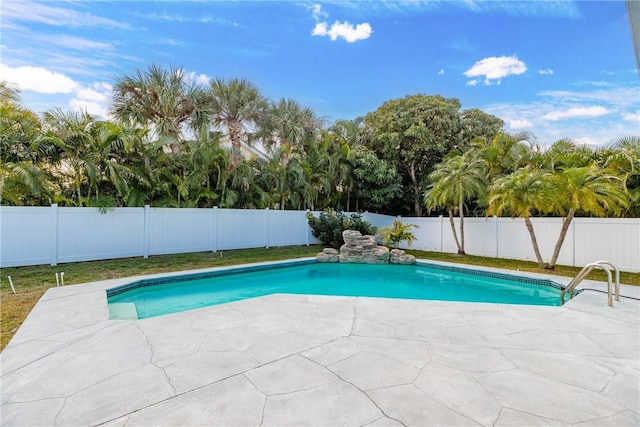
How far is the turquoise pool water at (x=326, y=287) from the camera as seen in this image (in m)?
6.50

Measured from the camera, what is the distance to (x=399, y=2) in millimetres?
6852

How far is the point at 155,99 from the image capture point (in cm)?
1146

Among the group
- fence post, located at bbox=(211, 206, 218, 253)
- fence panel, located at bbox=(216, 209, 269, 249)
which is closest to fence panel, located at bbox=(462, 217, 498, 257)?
fence panel, located at bbox=(216, 209, 269, 249)

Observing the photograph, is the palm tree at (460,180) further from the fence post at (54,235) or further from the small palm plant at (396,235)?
the fence post at (54,235)

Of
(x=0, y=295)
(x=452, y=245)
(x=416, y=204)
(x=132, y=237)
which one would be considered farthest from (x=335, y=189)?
(x=0, y=295)

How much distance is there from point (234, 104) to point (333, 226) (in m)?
6.41

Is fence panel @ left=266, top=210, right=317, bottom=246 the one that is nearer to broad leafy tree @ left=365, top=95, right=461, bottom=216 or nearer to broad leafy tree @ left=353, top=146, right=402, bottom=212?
broad leafy tree @ left=353, top=146, right=402, bottom=212

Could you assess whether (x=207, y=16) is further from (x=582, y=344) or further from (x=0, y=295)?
(x=582, y=344)

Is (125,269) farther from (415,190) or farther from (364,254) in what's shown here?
(415,190)

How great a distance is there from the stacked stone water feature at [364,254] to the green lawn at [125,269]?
3.77ft

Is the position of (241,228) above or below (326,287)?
above

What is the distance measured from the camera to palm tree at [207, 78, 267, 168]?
42.0 feet

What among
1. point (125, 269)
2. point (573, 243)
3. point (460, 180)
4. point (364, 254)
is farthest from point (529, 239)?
point (125, 269)

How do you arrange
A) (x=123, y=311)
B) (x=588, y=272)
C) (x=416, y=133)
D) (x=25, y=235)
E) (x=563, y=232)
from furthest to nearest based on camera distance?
(x=416, y=133) → (x=563, y=232) → (x=25, y=235) → (x=123, y=311) → (x=588, y=272)
